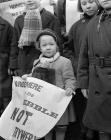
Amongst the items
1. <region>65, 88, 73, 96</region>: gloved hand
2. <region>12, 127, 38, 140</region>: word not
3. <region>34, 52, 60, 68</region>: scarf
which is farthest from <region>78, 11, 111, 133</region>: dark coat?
<region>12, 127, 38, 140</region>: word not

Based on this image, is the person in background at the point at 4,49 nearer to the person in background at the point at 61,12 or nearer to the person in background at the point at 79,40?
the person in background at the point at 61,12

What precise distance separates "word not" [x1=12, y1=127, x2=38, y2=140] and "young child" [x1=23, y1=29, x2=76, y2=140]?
1.04 ft

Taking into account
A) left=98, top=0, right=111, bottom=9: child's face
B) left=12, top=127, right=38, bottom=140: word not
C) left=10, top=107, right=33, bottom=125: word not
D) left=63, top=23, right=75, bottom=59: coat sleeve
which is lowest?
left=12, top=127, right=38, bottom=140: word not

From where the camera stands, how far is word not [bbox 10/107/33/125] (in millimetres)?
3965

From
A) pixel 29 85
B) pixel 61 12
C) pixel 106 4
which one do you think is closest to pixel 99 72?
pixel 106 4

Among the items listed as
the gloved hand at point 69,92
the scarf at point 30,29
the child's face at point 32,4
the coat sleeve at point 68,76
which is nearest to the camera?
the gloved hand at point 69,92

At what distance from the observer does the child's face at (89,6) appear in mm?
4051

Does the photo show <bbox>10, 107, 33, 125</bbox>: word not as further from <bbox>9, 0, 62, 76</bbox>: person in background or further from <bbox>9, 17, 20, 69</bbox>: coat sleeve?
<bbox>9, 17, 20, 69</bbox>: coat sleeve

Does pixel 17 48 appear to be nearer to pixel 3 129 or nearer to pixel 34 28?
pixel 34 28

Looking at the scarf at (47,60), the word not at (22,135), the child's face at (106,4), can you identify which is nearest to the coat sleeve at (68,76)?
the scarf at (47,60)

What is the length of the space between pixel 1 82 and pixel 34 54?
0.96 metres

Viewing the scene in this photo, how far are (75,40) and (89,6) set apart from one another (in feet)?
1.53

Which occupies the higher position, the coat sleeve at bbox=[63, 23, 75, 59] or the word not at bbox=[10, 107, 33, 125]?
the coat sleeve at bbox=[63, 23, 75, 59]

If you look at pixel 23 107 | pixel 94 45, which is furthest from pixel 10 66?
pixel 94 45
